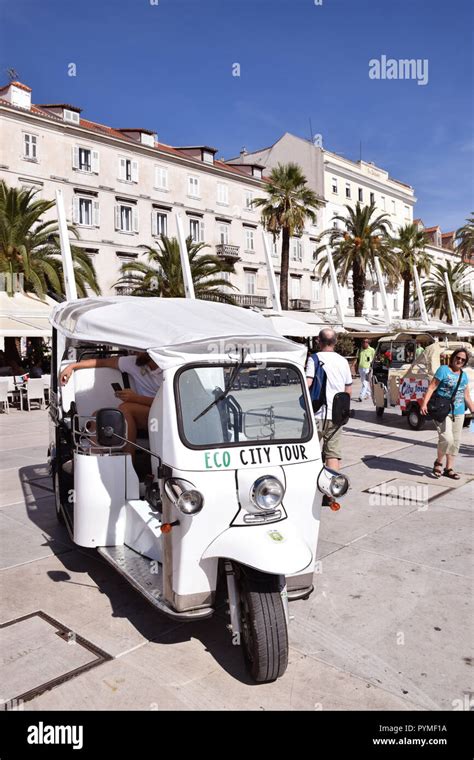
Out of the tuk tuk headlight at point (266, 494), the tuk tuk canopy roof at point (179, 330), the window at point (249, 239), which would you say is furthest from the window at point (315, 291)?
the tuk tuk headlight at point (266, 494)

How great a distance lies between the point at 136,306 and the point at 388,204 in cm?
5700

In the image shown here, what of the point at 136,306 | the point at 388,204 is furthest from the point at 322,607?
the point at 388,204

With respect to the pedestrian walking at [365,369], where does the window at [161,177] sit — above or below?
above

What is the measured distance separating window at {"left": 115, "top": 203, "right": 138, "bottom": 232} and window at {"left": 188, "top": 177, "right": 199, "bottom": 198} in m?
5.06

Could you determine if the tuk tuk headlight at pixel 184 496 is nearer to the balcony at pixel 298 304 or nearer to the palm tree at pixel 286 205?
the palm tree at pixel 286 205

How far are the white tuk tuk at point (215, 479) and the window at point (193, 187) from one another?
3705cm

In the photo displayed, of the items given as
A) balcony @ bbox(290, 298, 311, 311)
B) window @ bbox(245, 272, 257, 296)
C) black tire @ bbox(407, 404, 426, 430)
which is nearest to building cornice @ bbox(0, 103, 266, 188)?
window @ bbox(245, 272, 257, 296)

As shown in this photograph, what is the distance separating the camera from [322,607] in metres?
4.30

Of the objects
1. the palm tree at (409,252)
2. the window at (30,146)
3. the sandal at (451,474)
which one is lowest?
A: the sandal at (451,474)

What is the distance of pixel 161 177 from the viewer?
37906mm

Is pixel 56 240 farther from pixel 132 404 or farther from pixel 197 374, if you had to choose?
pixel 197 374

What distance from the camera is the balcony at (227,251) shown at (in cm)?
4081

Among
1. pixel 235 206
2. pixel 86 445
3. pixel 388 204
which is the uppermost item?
pixel 388 204

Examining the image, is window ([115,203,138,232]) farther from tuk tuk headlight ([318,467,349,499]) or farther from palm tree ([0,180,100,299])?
tuk tuk headlight ([318,467,349,499])
